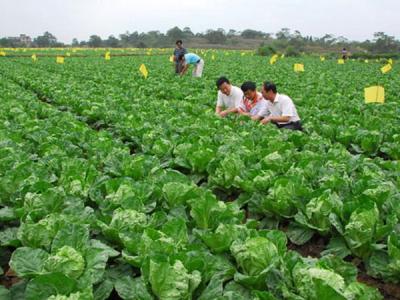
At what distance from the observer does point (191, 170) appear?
5.05 m

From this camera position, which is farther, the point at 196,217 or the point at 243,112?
the point at 243,112

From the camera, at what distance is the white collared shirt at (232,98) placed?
868 cm

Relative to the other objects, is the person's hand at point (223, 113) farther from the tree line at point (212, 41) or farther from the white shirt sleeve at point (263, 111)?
the tree line at point (212, 41)

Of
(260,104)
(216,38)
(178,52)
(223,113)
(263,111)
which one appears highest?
(216,38)

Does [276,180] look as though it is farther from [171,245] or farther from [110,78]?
[110,78]

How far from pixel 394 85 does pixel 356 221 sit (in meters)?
12.6

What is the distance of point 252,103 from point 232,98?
1.95 ft

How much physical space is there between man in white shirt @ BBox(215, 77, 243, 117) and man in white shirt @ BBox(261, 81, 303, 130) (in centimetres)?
87

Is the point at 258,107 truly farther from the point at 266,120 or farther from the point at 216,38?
the point at 216,38

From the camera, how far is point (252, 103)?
829 cm

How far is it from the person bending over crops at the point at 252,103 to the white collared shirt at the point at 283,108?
0.16 metres

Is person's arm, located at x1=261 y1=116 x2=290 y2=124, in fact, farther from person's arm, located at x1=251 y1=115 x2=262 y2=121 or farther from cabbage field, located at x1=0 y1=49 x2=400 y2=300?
cabbage field, located at x1=0 y1=49 x2=400 y2=300

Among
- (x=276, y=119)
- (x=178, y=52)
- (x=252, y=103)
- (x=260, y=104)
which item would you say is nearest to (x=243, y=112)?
→ (x=252, y=103)

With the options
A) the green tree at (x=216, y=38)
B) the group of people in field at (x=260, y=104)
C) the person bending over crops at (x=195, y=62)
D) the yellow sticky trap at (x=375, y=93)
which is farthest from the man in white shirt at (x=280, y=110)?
the green tree at (x=216, y=38)
